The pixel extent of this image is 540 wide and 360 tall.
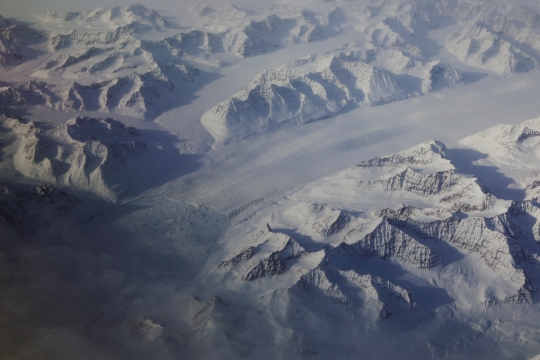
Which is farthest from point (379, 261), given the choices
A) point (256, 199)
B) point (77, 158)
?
point (77, 158)

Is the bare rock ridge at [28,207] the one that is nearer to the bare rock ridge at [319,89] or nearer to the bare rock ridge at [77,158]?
the bare rock ridge at [77,158]

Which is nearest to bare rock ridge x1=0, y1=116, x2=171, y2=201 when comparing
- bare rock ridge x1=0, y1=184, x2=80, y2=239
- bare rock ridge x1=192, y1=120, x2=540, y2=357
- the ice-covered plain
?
the ice-covered plain

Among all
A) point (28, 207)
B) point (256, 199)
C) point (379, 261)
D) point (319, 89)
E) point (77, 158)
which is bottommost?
point (256, 199)

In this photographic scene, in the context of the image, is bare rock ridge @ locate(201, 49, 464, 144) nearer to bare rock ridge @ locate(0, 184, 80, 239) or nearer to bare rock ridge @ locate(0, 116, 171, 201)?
bare rock ridge @ locate(0, 116, 171, 201)


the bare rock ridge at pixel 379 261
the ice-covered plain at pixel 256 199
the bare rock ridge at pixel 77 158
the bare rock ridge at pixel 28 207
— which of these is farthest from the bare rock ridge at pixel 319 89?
the bare rock ridge at pixel 28 207

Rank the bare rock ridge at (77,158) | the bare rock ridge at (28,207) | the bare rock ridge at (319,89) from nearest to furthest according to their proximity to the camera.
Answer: the bare rock ridge at (28,207)
the bare rock ridge at (77,158)
the bare rock ridge at (319,89)

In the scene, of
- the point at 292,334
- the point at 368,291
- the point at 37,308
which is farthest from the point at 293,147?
the point at 37,308

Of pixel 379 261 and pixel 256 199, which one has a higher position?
pixel 379 261

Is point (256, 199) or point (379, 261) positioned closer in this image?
point (379, 261)

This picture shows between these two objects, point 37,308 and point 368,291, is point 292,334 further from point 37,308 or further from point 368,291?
point 37,308

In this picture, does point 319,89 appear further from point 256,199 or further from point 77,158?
point 77,158
